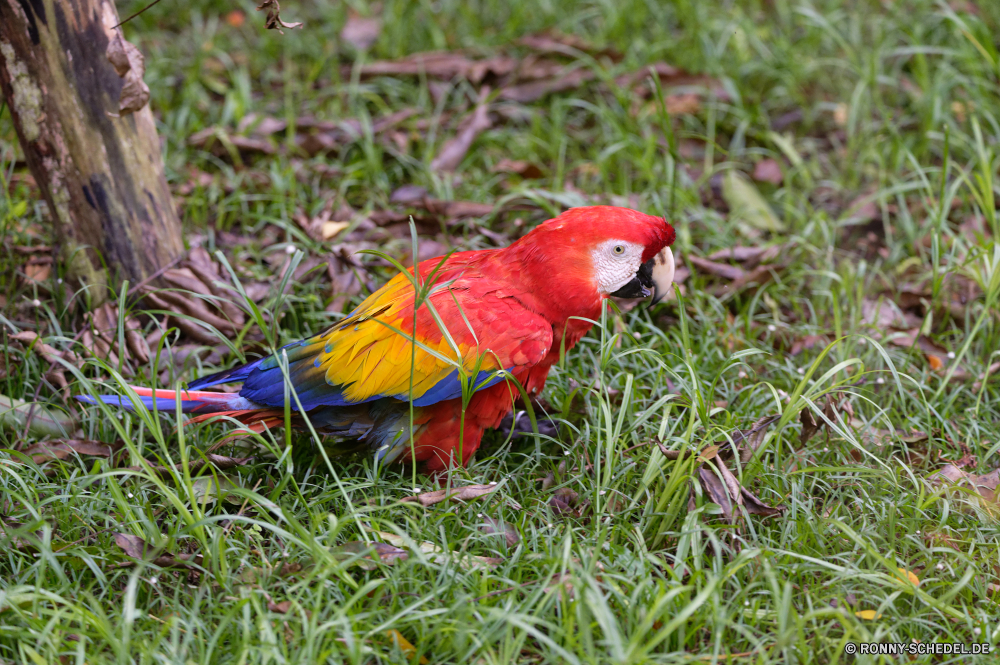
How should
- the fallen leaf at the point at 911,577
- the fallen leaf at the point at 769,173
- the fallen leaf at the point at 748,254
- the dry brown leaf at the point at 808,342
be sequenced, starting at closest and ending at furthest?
the fallen leaf at the point at 911,577, the dry brown leaf at the point at 808,342, the fallen leaf at the point at 748,254, the fallen leaf at the point at 769,173

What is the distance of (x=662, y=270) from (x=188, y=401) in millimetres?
1477

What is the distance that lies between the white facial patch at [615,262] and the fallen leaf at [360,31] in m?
2.73

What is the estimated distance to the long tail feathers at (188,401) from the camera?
7.22 ft

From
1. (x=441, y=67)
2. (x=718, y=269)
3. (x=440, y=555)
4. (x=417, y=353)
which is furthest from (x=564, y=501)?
(x=441, y=67)

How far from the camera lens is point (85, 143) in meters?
A: 2.58

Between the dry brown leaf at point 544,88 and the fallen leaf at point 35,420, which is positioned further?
the dry brown leaf at point 544,88

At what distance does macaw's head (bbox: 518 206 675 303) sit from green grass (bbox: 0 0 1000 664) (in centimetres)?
18

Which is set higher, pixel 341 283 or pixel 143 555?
pixel 341 283

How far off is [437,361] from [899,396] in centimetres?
164

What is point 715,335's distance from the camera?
292cm

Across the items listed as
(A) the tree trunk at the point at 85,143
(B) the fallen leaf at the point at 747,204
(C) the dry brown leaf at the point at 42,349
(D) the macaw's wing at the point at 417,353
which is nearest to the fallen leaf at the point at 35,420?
(C) the dry brown leaf at the point at 42,349

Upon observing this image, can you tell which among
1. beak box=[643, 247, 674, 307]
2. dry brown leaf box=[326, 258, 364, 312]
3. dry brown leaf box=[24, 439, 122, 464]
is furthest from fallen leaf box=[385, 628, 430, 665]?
dry brown leaf box=[326, 258, 364, 312]

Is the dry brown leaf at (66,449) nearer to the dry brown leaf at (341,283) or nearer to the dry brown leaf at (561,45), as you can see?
the dry brown leaf at (341,283)

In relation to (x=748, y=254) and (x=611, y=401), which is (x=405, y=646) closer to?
(x=611, y=401)
